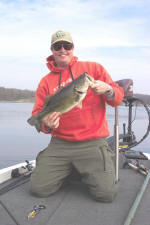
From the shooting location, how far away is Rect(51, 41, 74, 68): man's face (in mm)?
3820

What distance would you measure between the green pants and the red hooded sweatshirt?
14 cm

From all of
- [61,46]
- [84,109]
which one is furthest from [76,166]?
[61,46]

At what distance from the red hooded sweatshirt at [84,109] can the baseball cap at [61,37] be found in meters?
0.40

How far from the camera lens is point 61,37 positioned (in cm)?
374

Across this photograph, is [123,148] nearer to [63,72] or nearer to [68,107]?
[63,72]

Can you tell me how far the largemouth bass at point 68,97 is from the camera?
2.98 meters

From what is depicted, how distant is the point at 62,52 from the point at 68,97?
1.15 m

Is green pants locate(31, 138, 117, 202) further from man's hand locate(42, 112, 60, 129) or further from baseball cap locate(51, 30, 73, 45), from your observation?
baseball cap locate(51, 30, 73, 45)

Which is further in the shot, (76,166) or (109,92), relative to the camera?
(76,166)

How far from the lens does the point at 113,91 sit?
11.6ft

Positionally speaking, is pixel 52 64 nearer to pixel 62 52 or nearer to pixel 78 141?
pixel 62 52

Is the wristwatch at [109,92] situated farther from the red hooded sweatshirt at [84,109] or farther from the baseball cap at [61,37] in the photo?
the baseball cap at [61,37]

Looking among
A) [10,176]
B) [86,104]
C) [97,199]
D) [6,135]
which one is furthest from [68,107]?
[6,135]

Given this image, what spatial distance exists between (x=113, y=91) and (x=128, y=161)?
185 cm
